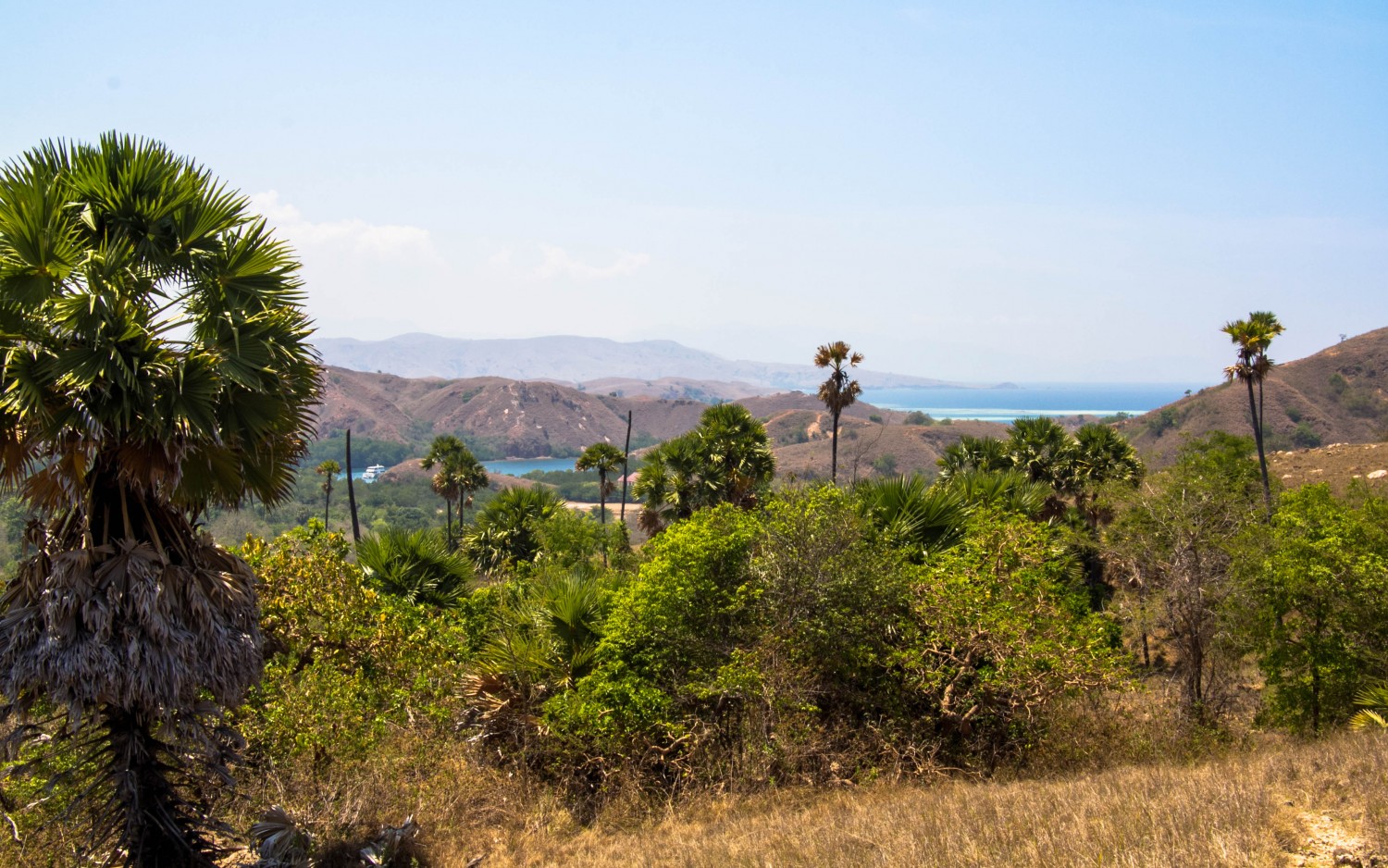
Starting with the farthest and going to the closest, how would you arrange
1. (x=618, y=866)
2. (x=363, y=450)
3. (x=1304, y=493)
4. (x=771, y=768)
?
(x=363, y=450)
(x=1304, y=493)
(x=771, y=768)
(x=618, y=866)

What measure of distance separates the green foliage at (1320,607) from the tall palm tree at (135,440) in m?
15.8

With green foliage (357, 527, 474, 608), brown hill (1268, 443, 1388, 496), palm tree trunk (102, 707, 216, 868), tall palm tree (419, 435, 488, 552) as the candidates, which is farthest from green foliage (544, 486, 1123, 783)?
brown hill (1268, 443, 1388, 496)

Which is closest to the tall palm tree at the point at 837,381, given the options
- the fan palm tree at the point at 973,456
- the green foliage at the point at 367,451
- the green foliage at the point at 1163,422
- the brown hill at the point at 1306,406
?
the fan palm tree at the point at 973,456

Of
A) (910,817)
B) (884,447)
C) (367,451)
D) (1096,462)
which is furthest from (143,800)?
(367,451)

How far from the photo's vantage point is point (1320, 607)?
14609 mm

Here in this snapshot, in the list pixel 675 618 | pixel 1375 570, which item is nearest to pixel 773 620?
pixel 675 618

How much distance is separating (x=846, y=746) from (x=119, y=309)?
955cm

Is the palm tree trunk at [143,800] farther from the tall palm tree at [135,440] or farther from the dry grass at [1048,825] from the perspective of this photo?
the dry grass at [1048,825]

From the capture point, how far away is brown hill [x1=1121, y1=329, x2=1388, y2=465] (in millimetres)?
88938

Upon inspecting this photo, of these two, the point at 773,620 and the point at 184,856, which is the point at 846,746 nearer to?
the point at 773,620

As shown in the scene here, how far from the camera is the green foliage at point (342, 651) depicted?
991cm

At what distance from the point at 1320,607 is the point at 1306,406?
98.5 metres

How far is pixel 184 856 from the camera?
294 inches

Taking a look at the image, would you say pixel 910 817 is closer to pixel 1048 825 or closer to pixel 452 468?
pixel 1048 825
